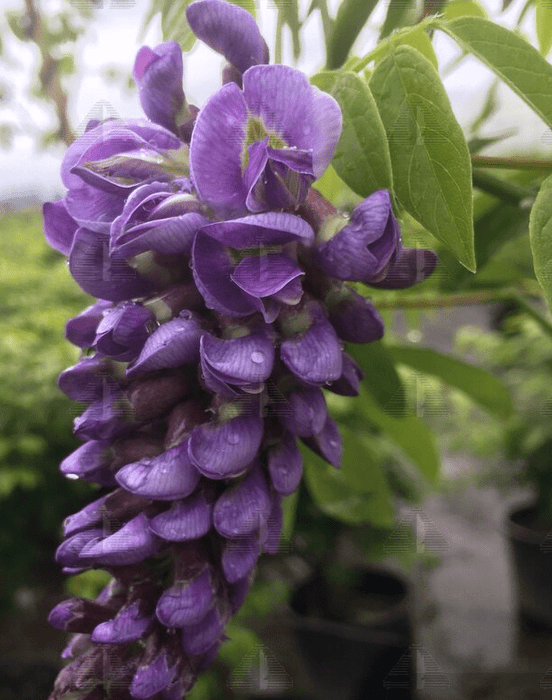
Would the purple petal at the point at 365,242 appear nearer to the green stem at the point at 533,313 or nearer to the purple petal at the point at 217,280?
the purple petal at the point at 217,280

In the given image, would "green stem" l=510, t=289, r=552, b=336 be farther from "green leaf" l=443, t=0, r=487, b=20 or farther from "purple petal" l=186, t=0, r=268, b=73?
"purple petal" l=186, t=0, r=268, b=73

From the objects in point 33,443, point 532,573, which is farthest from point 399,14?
point 532,573

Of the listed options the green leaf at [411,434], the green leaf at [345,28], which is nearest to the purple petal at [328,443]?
the green leaf at [345,28]

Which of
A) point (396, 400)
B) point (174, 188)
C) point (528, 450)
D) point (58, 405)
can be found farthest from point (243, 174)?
point (528, 450)

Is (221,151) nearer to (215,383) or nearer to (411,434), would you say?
(215,383)

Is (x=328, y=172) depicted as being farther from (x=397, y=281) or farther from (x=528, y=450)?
(x=528, y=450)

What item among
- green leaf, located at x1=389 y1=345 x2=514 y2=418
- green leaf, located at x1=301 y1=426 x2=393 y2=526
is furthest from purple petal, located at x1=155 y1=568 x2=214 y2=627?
green leaf, located at x1=389 y1=345 x2=514 y2=418
